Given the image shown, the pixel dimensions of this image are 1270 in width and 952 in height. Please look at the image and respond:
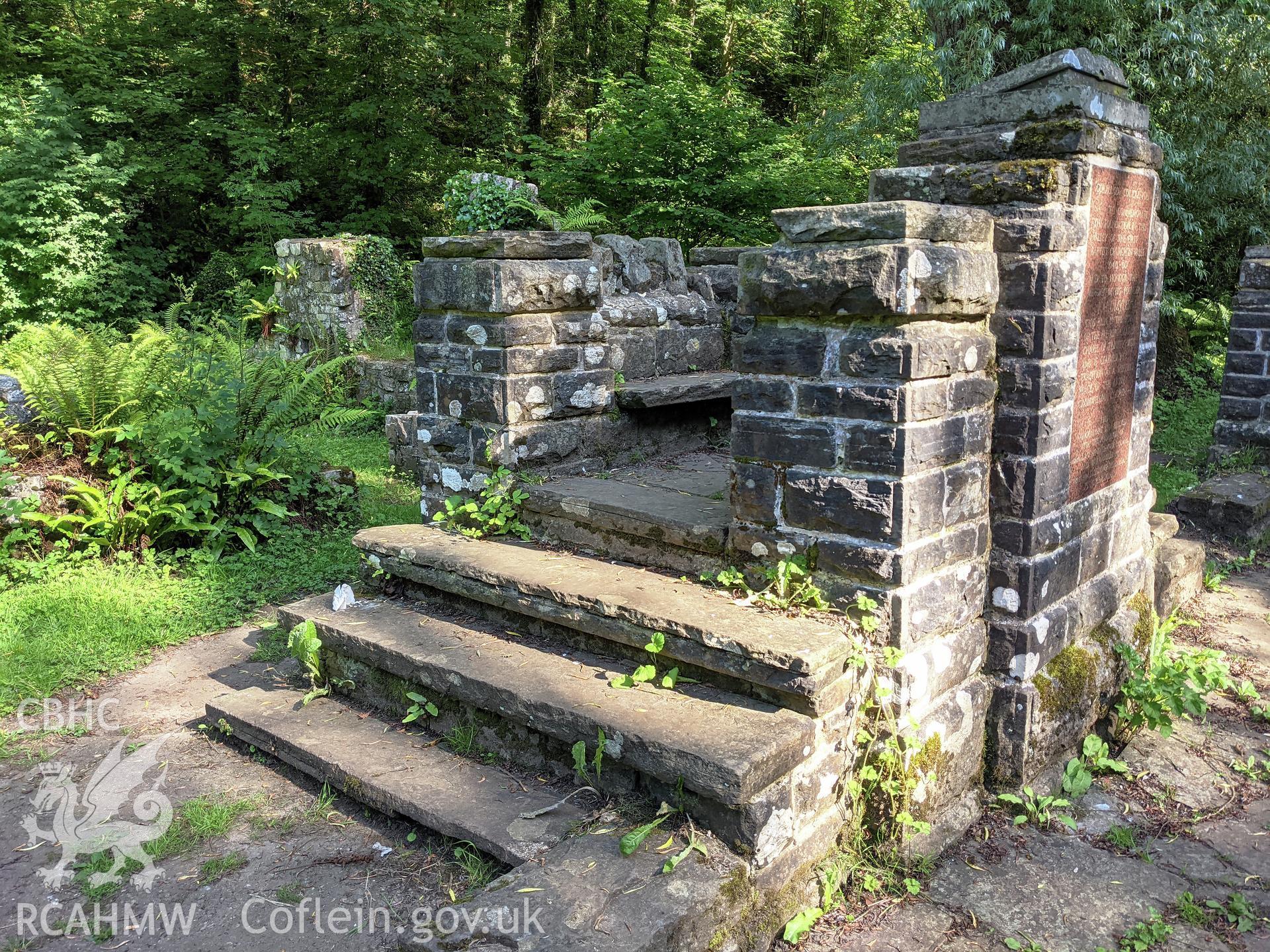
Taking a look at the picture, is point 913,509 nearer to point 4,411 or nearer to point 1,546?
point 1,546

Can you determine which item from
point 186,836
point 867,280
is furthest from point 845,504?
point 186,836

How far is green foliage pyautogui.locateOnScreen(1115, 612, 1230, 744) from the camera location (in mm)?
3891

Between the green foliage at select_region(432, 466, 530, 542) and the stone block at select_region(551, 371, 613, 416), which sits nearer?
the green foliage at select_region(432, 466, 530, 542)

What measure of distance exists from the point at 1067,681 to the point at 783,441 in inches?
65.8

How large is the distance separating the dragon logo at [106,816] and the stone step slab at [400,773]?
379 millimetres

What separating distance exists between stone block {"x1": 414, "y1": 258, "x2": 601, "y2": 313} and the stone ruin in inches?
0.6

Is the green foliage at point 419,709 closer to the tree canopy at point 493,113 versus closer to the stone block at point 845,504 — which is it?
the stone block at point 845,504

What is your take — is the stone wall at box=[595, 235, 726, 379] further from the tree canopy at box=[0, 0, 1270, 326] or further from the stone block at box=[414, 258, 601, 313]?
the tree canopy at box=[0, 0, 1270, 326]

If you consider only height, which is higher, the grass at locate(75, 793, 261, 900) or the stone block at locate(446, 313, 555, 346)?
the stone block at locate(446, 313, 555, 346)

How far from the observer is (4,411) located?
5.73 m

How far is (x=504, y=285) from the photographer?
4.00 meters

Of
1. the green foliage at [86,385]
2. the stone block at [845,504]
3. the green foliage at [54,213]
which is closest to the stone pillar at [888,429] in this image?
the stone block at [845,504]

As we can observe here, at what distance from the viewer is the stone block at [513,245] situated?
4.09m

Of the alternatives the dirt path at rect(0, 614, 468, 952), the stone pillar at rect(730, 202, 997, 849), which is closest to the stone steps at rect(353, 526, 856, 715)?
the stone pillar at rect(730, 202, 997, 849)
